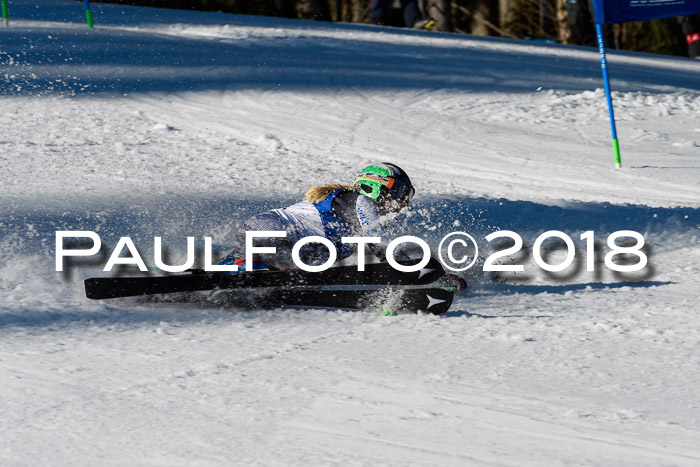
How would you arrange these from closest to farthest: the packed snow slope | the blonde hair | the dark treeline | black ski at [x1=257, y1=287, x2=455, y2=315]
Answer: the packed snow slope < black ski at [x1=257, y1=287, x2=455, y2=315] < the blonde hair < the dark treeline

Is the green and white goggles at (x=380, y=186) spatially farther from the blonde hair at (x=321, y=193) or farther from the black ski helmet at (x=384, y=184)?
the blonde hair at (x=321, y=193)

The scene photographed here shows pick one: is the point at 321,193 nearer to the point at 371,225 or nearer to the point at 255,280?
the point at 371,225

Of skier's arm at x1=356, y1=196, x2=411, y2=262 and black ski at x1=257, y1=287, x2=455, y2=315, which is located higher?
skier's arm at x1=356, y1=196, x2=411, y2=262

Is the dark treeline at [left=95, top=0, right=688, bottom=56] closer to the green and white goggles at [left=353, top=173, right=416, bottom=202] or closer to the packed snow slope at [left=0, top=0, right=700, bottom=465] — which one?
Result: the packed snow slope at [left=0, top=0, right=700, bottom=465]

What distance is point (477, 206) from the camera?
276 inches

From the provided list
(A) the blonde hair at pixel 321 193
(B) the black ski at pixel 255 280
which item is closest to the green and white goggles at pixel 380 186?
(A) the blonde hair at pixel 321 193

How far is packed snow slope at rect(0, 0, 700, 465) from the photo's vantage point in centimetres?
330

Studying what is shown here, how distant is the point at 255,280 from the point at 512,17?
87.2ft

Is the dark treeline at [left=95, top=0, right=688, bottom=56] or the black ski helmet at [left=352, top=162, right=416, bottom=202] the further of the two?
the dark treeline at [left=95, top=0, right=688, bottom=56]

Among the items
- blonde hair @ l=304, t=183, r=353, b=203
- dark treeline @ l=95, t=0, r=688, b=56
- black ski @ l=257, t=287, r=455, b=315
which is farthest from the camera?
dark treeline @ l=95, t=0, r=688, b=56

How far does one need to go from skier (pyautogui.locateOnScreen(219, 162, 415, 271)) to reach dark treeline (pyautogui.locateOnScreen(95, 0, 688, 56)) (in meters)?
15.4

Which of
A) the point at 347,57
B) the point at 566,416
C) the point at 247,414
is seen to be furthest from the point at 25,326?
the point at 347,57

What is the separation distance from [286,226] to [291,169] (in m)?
2.72

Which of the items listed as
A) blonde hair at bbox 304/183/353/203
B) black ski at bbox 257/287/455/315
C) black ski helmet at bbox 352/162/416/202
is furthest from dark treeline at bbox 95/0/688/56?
black ski at bbox 257/287/455/315
